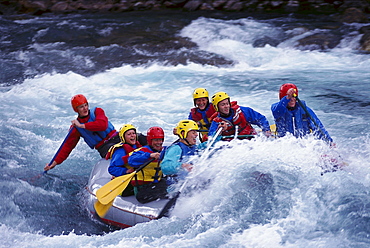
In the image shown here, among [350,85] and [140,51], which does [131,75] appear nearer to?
[140,51]

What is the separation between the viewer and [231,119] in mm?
6324

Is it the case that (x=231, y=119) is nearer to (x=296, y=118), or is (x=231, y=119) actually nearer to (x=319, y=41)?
(x=296, y=118)

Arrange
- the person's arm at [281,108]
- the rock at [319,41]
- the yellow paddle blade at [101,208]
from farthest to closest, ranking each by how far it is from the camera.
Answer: the rock at [319,41] < the person's arm at [281,108] < the yellow paddle blade at [101,208]

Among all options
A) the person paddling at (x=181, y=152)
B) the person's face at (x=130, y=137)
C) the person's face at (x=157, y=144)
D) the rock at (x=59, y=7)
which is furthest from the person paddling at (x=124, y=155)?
the rock at (x=59, y=7)

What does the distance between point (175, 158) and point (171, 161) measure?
2.4 inches

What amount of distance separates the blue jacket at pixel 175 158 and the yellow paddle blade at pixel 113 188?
49 centimetres

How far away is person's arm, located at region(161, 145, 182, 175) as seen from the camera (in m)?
5.18

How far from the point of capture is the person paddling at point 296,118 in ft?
19.8

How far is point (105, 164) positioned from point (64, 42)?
10038mm

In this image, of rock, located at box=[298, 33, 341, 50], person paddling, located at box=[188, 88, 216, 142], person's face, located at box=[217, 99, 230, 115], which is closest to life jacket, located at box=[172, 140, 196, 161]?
person's face, located at box=[217, 99, 230, 115]

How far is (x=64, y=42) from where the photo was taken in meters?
15.6

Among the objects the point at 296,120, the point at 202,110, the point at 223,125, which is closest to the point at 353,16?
the point at 202,110

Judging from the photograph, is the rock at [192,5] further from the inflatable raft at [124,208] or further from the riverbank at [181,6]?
the inflatable raft at [124,208]

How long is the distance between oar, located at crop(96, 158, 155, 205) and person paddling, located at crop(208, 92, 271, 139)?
1.27 metres
